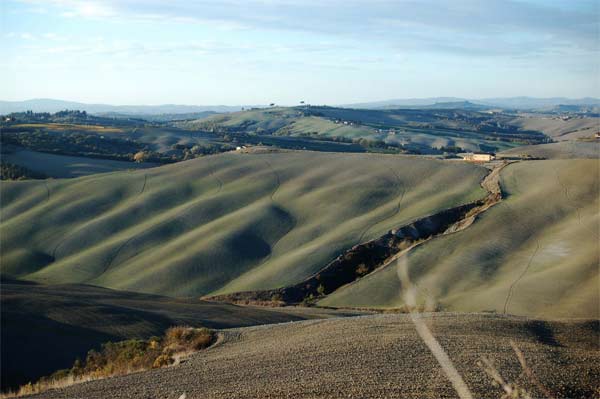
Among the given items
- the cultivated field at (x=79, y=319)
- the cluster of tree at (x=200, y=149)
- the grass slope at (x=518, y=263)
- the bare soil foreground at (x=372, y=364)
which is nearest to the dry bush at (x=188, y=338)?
the bare soil foreground at (x=372, y=364)

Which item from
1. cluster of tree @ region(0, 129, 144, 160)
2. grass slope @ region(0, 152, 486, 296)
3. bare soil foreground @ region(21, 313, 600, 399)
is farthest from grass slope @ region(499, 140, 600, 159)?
bare soil foreground @ region(21, 313, 600, 399)

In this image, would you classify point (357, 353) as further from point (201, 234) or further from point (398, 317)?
point (201, 234)

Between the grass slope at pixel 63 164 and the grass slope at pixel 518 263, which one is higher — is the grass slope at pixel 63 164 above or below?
above

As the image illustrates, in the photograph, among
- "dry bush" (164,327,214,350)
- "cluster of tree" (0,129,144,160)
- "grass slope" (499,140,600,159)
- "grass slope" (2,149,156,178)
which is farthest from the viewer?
"cluster of tree" (0,129,144,160)

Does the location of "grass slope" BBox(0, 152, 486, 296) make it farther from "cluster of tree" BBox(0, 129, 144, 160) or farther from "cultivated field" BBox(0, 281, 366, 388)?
"cluster of tree" BBox(0, 129, 144, 160)

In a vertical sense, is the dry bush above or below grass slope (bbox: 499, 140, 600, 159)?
below

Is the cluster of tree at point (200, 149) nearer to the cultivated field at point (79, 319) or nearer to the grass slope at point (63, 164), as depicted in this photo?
the grass slope at point (63, 164)
